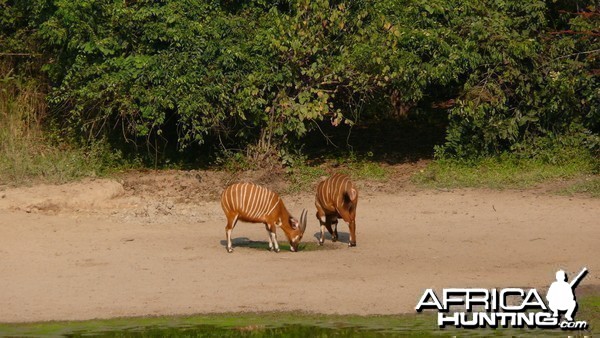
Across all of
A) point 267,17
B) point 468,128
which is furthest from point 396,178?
point 267,17

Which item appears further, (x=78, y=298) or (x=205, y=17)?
(x=205, y=17)

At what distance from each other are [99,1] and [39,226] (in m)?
4.27

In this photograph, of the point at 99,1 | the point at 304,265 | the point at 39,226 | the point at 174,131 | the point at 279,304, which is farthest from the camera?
the point at 174,131

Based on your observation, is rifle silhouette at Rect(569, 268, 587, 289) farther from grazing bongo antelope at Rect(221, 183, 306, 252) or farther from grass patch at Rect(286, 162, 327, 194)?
grass patch at Rect(286, 162, 327, 194)

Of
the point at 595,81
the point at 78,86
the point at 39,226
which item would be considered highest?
the point at 595,81

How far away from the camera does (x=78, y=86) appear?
1889cm

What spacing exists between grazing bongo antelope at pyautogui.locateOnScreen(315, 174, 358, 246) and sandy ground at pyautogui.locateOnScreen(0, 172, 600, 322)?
29 cm

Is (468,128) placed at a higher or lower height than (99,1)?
lower

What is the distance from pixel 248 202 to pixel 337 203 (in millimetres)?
1142

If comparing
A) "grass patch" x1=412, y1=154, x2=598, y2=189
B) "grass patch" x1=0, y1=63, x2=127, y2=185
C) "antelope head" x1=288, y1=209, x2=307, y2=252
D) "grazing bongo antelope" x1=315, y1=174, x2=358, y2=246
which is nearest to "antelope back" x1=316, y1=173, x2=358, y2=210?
"grazing bongo antelope" x1=315, y1=174, x2=358, y2=246

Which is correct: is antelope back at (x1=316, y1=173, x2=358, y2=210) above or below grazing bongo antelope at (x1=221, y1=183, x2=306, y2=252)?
above

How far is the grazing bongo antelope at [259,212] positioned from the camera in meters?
14.5

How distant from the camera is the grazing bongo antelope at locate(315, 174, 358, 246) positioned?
1478 centimetres

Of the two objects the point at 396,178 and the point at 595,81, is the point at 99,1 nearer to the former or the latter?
the point at 396,178
